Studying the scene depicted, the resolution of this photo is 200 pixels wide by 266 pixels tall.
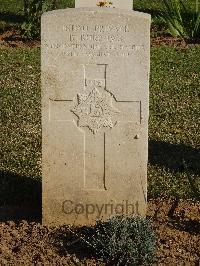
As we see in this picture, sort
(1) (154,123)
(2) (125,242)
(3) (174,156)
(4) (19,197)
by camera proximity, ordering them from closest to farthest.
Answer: (2) (125,242), (4) (19,197), (3) (174,156), (1) (154,123)

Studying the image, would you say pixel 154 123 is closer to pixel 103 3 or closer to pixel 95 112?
pixel 95 112

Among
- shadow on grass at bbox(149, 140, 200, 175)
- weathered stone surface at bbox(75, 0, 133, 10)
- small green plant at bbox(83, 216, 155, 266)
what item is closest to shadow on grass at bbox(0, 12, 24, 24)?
weathered stone surface at bbox(75, 0, 133, 10)

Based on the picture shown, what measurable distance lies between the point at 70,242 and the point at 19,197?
1.01 meters

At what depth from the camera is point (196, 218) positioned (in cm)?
438

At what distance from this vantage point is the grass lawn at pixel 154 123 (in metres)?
5.18

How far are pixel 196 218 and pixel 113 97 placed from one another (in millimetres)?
1115

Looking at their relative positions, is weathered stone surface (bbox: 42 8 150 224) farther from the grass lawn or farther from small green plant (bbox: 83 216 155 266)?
the grass lawn

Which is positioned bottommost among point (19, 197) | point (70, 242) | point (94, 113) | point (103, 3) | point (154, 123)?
point (70, 242)

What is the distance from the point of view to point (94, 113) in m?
4.02

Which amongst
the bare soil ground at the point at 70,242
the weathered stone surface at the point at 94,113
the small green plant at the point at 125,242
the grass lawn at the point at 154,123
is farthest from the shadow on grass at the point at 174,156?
the small green plant at the point at 125,242

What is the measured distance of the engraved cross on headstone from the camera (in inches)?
154

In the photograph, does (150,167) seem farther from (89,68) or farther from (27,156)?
(89,68)

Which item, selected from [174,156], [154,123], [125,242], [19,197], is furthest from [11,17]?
[125,242]

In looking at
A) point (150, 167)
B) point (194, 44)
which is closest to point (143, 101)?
point (150, 167)
